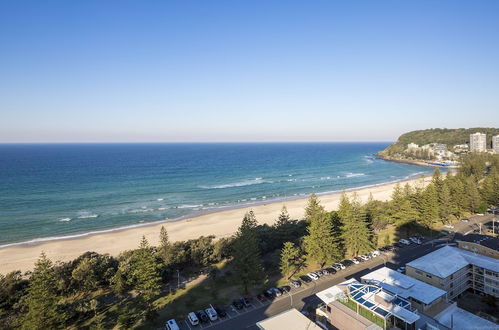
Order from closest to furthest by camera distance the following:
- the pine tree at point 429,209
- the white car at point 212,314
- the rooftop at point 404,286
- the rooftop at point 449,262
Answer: the rooftop at point 404,286 → the white car at point 212,314 → the rooftop at point 449,262 → the pine tree at point 429,209

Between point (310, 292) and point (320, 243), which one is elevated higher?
point (320, 243)

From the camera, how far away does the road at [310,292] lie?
21938 millimetres

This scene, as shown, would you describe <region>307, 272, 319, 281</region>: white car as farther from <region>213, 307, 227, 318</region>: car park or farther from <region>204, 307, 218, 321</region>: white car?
<region>204, 307, 218, 321</region>: white car

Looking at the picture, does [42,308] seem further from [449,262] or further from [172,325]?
[449,262]

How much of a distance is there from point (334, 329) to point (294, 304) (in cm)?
511

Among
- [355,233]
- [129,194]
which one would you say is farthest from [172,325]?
[129,194]

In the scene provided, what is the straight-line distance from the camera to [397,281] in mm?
22719

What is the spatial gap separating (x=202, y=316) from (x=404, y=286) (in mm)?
15550

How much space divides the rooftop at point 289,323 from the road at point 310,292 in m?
3.60

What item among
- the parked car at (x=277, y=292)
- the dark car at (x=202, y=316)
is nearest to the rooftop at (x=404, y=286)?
the parked car at (x=277, y=292)

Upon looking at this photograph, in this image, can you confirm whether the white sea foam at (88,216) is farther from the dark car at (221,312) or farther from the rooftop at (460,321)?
the rooftop at (460,321)

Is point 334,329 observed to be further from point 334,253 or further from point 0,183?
point 0,183

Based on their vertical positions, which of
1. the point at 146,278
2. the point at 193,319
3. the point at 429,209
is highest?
the point at 146,278

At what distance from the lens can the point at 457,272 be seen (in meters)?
24.7
